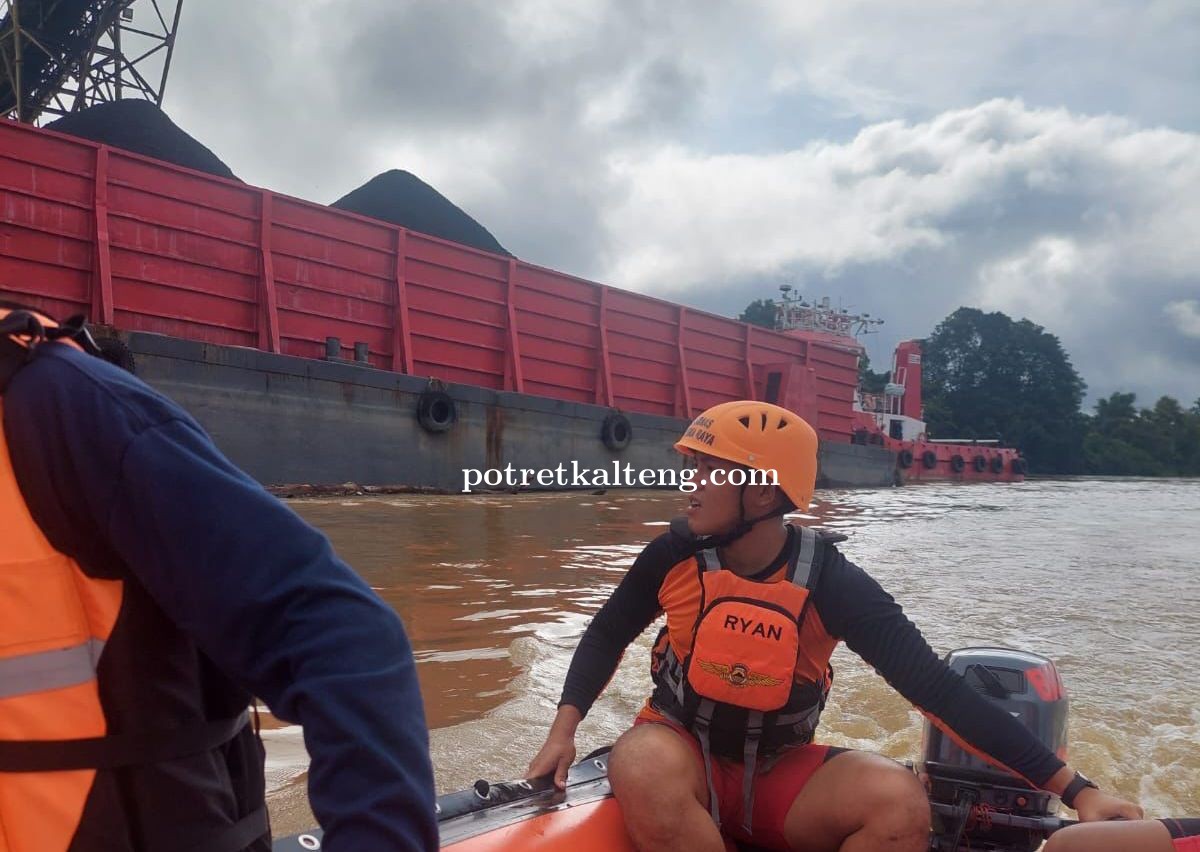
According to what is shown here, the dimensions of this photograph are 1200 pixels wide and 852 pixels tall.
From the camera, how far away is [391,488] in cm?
960

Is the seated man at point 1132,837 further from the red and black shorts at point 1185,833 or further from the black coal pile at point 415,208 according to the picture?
the black coal pile at point 415,208

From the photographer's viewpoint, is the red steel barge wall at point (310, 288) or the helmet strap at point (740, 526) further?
the red steel barge wall at point (310, 288)

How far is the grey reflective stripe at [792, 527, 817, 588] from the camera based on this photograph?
1.95 m

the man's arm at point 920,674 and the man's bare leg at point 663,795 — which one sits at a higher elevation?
the man's arm at point 920,674

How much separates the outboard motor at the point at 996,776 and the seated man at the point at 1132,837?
0.21m

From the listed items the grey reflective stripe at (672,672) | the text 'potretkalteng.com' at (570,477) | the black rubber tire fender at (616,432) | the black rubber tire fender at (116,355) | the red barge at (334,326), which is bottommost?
the grey reflective stripe at (672,672)

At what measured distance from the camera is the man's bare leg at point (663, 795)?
174cm

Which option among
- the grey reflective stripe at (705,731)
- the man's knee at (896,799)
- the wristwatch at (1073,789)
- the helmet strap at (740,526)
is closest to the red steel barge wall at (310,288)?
the helmet strap at (740,526)

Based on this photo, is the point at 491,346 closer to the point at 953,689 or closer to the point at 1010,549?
the point at 1010,549

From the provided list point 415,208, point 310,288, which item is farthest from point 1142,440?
point 310,288

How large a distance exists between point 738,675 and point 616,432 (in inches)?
403

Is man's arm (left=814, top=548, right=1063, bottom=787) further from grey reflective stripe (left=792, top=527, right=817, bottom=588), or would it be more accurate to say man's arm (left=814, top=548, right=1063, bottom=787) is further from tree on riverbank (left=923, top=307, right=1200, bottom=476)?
tree on riverbank (left=923, top=307, right=1200, bottom=476)

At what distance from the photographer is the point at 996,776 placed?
1.96 metres

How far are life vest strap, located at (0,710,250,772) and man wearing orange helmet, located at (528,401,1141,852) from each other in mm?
1155
